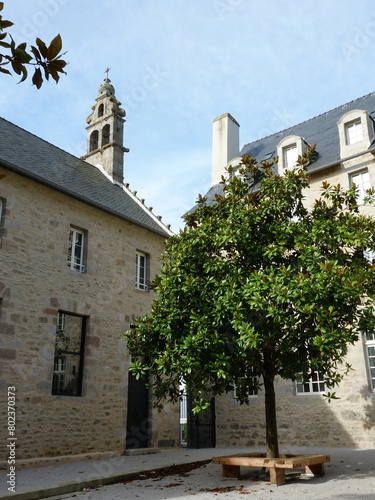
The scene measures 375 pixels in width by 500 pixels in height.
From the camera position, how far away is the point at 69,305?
1017 cm

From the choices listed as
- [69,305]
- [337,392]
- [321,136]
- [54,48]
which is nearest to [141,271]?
[69,305]

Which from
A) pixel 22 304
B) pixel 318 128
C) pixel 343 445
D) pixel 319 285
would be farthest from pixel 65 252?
pixel 318 128

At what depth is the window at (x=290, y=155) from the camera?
1476 centimetres

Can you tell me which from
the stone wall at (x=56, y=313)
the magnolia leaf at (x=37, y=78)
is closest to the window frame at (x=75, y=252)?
the stone wall at (x=56, y=313)

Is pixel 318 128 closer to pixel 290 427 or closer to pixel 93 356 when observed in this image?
pixel 290 427

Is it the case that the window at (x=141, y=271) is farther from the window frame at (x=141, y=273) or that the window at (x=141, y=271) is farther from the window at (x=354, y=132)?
the window at (x=354, y=132)

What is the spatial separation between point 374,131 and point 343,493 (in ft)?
35.1

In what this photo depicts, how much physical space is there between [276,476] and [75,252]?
6.77 metres

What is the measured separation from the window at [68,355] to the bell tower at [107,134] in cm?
617

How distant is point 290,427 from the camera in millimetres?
12281

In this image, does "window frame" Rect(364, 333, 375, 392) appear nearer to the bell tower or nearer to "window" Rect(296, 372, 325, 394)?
"window" Rect(296, 372, 325, 394)

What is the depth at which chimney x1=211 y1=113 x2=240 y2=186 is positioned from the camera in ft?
56.9

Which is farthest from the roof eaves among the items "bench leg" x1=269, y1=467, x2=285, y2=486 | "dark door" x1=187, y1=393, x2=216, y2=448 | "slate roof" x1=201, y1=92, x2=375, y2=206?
"bench leg" x1=269, y1=467, x2=285, y2=486

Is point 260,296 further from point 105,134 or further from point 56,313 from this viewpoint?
point 105,134
